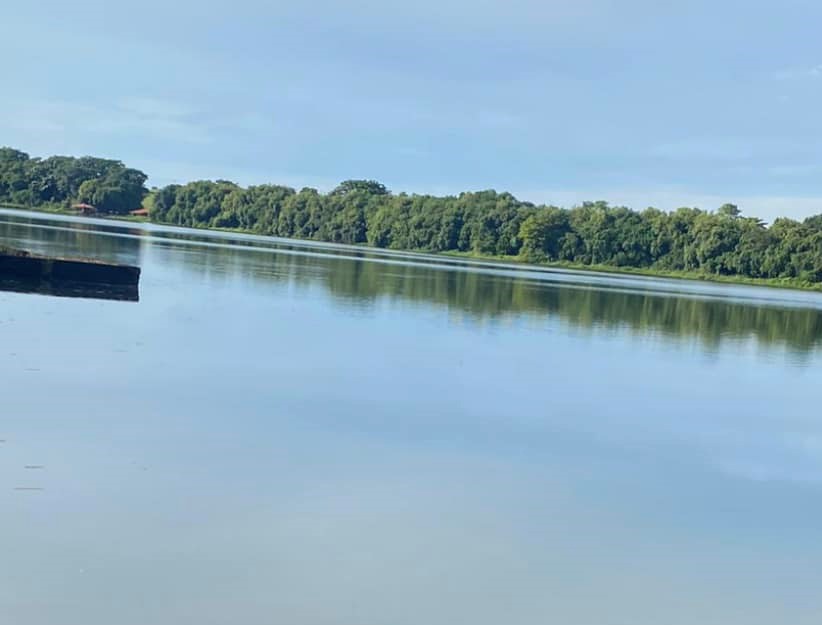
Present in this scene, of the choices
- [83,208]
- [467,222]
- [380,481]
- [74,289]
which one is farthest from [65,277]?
[83,208]

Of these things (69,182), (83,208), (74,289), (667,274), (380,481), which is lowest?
(380,481)

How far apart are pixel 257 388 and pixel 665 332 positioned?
1403 centimetres

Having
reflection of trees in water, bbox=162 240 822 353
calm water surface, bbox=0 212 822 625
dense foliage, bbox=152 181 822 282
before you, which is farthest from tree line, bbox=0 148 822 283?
calm water surface, bbox=0 212 822 625

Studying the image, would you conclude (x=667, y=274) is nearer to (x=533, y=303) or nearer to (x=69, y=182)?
(x=533, y=303)

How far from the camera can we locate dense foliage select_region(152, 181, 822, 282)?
258 feet

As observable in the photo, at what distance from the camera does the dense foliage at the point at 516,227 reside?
258 feet

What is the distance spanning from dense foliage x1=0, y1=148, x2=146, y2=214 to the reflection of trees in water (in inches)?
3549

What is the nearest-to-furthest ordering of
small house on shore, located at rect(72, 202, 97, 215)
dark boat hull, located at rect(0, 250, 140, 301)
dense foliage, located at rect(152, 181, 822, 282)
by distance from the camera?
1. dark boat hull, located at rect(0, 250, 140, 301)
2. dense foliage, located at rect(152, 181, 822, 282)
3. small house on shore, located at rect(72, 202, 97, 215)

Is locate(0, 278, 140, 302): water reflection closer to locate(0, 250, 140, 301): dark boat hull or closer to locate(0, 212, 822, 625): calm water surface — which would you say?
locate(0, 250, 140, 301): dark boat hull

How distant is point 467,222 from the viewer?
3792 inches

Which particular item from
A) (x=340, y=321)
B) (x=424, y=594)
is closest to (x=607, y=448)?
(x=424, y=594)

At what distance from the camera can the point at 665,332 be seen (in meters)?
22.2

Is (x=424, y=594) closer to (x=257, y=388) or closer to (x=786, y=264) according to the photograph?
(x=257, y=388)

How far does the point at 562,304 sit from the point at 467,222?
68.7 metres
